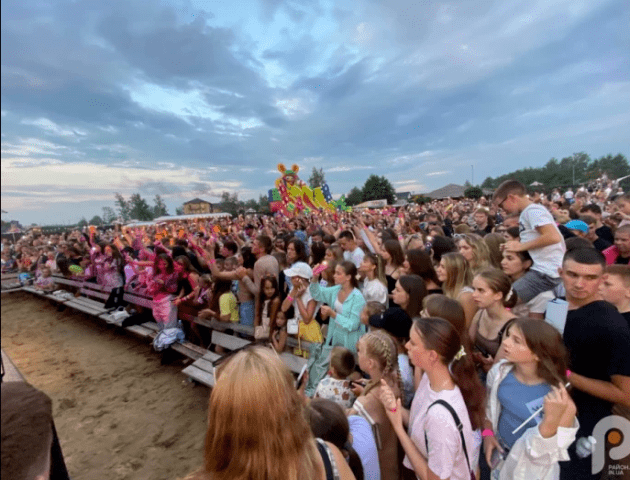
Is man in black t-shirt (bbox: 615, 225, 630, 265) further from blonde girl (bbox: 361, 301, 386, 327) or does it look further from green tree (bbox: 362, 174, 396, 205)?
green tree (bbox: 362, 174, 396, 205)

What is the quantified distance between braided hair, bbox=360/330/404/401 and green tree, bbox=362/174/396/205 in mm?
52969

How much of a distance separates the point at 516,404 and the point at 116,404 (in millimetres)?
5431

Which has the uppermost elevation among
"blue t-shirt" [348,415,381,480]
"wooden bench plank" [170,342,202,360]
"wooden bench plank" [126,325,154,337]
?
"blue t-shirt" [348,415,381,480]

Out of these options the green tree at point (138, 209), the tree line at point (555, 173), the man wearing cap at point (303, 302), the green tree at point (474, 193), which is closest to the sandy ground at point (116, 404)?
the man wearing cap at point (303, 302)

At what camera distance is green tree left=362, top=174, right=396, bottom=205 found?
54469 mm

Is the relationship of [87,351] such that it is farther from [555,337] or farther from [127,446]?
[555,337]

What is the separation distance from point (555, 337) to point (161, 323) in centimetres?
609

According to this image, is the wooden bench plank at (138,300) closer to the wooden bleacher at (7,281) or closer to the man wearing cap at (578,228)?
the wooden bleacher at (7,281)

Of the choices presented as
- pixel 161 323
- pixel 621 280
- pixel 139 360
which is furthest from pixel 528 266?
pixel 139 360

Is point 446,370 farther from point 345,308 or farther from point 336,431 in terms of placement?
point 345,308

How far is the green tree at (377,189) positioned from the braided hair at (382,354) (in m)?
53.0

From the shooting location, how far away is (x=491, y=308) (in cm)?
262

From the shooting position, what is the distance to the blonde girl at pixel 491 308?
2.51 m

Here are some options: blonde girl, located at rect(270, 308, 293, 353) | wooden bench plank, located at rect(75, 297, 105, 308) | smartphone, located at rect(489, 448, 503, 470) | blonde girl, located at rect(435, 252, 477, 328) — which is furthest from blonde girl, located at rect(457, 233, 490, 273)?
wooden bench plank, located at rect(75, 297, 105, 308)
